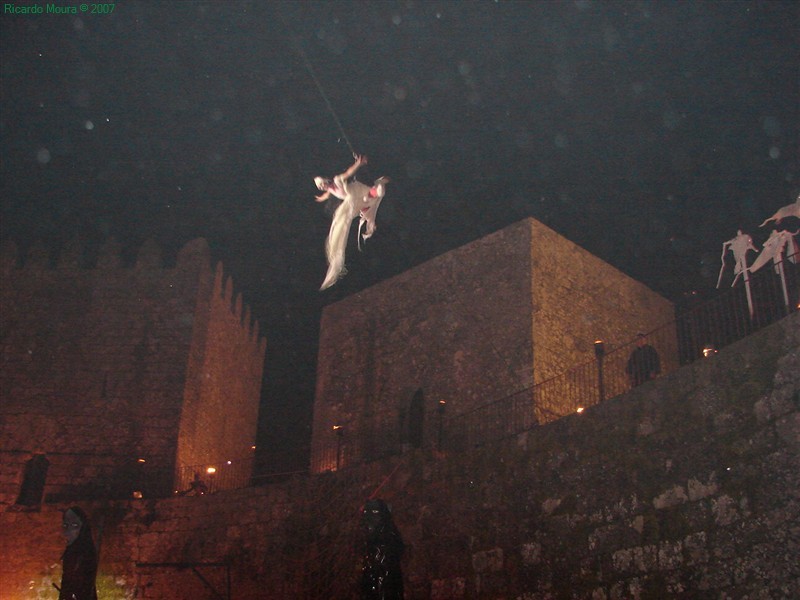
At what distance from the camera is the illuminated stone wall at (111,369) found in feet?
68.5

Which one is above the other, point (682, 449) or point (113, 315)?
point (113, 315)

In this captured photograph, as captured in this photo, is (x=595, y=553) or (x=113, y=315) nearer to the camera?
(x=595, y=553)

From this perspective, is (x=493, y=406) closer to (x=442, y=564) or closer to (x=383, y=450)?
(x=383, y=450)

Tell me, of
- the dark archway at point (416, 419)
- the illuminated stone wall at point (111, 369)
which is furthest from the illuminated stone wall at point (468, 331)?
the illuminated stone wall at point (111, 369)

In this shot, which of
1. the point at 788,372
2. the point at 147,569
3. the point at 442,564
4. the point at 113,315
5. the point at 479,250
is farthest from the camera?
the point at 113,315

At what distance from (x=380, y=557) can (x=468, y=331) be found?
28.2 feet

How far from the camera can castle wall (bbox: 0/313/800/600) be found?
9.46m

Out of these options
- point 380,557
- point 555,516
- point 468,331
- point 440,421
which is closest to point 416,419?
point 468,331

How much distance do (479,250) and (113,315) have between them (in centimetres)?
927

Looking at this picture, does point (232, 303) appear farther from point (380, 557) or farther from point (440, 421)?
point (380, 557)

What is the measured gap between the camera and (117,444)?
21078 mm

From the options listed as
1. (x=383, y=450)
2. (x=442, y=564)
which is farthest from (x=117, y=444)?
(x=442, y=564)

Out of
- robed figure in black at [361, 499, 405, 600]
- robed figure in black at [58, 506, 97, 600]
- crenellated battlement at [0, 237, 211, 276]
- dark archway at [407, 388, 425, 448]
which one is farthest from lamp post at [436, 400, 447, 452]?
crenellated battlement at [0, 237, 211, 276]

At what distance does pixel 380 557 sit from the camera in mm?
11133
